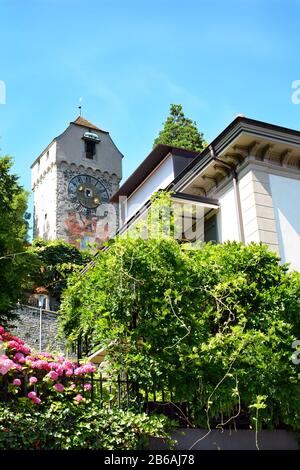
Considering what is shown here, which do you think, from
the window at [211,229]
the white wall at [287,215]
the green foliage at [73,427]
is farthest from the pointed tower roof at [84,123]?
the green foliage at [73,427]

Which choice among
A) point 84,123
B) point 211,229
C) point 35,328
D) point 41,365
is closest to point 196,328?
point 41,365

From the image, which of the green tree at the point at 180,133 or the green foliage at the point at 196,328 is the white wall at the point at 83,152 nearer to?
the green tree at the point at 180,133

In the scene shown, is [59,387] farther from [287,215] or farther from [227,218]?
[287,215]

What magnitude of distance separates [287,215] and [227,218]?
1438 mm

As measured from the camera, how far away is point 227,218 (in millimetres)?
14414

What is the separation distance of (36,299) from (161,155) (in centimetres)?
2204

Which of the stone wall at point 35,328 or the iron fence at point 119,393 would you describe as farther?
the stone wall at point 35,328

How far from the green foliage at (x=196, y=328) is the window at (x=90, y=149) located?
48.1m

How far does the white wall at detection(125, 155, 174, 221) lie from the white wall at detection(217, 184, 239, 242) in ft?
8.44

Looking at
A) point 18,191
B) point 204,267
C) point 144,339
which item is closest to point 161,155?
point 18,191

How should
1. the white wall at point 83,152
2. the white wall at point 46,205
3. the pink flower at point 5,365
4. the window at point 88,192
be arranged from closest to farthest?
the pink flower at point 5,365 < the white wall at point 46,205 < the white wall at point 83,152 < the window at point 88,192

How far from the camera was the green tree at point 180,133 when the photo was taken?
125 feet

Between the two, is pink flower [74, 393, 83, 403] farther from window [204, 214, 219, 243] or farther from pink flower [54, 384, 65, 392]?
window [204, 214, 219, 243]
